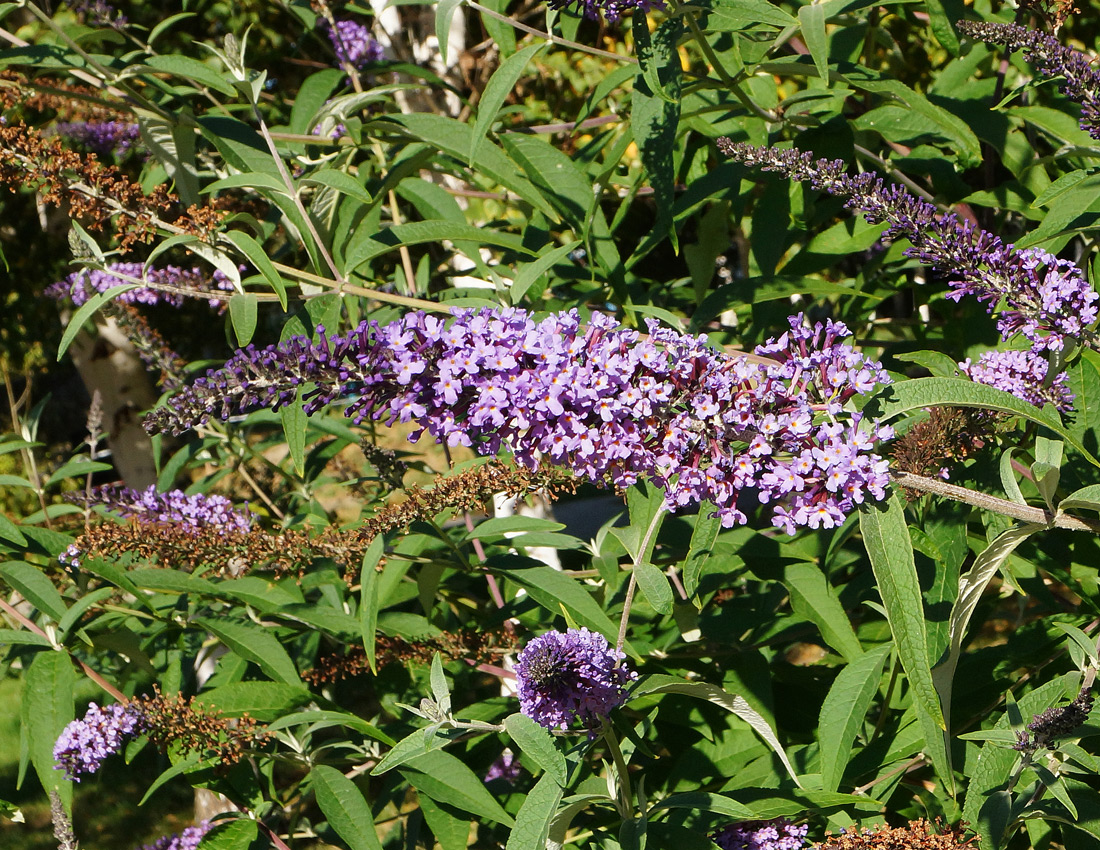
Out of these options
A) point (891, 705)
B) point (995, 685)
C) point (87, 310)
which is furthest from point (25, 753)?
point (995, 685)

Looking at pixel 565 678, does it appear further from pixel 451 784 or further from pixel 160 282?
pixel 160 282

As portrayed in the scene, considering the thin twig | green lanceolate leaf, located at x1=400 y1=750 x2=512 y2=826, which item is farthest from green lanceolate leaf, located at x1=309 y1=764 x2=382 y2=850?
the thin twig

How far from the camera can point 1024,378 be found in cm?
169

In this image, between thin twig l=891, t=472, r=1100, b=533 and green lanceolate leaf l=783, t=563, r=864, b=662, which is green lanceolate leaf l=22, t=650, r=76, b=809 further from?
thin twig l=891, t=472, r=1100, b=533

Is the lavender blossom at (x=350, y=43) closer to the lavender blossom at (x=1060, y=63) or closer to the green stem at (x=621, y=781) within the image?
the lavender blossom at (x=1060, y=63)

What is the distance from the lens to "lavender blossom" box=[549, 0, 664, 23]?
6.04ft

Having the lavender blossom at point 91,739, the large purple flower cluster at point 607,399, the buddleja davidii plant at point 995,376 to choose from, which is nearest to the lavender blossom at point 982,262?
the buddleja davidii plant at point 995,376

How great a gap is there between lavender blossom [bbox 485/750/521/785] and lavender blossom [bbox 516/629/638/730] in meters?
1.34

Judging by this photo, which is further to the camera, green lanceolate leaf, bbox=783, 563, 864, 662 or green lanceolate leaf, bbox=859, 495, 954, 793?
green lanceolate leaf, bbox=783, 563, 864, 662

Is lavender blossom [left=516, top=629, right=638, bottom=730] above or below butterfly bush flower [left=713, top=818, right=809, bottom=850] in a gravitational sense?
above

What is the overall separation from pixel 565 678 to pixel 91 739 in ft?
4.48

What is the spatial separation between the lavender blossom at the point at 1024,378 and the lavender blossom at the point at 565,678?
846mm

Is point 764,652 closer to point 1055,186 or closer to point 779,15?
point 1055,186

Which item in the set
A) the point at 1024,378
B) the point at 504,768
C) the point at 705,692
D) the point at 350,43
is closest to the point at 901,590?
the point at 705,692
